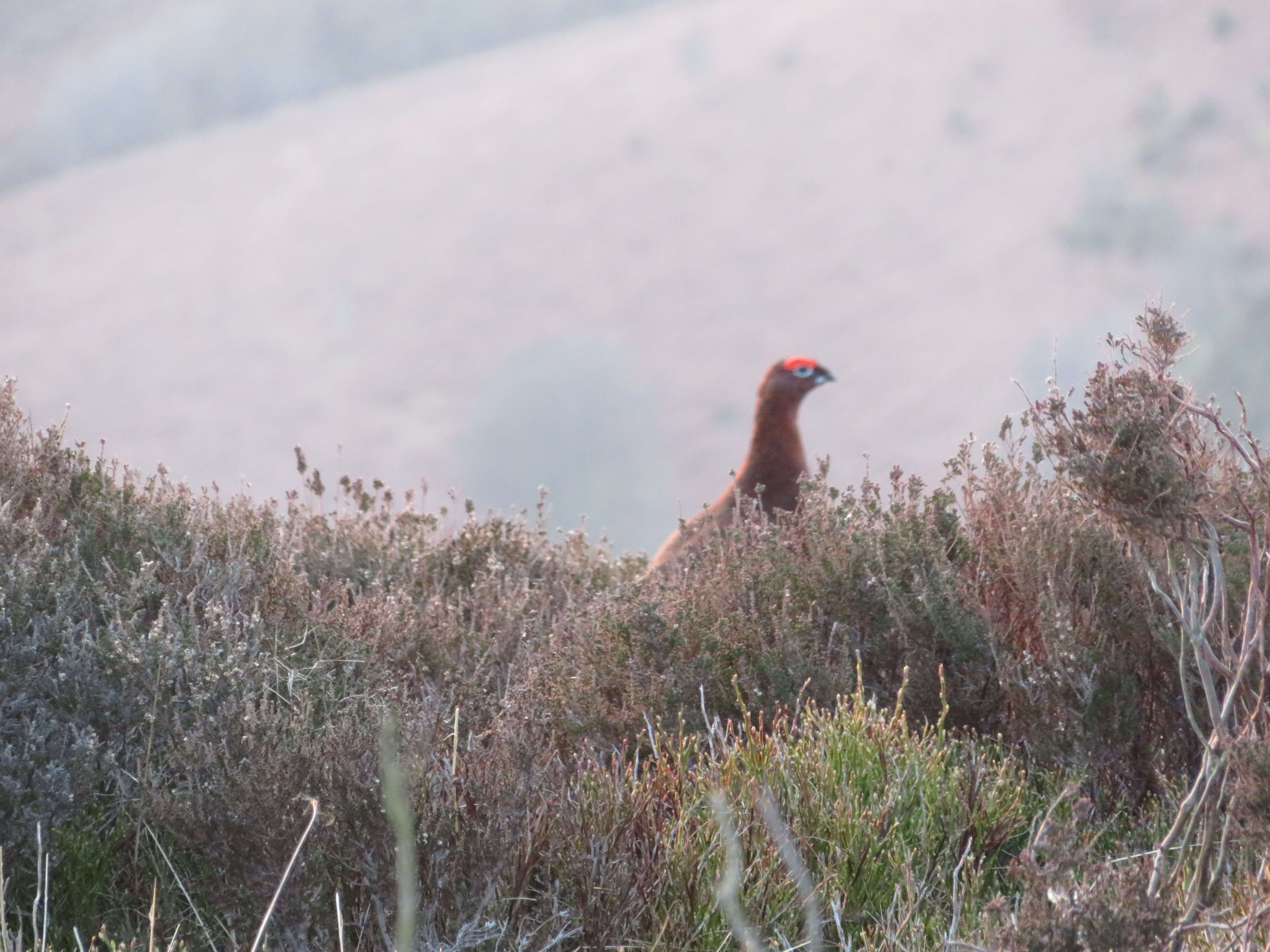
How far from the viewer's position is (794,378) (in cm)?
715

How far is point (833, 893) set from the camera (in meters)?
2.84

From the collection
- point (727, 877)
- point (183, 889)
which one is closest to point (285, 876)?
point (183, 889)

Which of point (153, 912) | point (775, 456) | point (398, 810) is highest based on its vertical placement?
point (775, 456)

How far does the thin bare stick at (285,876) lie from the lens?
219 cm

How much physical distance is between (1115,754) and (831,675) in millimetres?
888

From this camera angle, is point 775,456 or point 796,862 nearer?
point 796,862

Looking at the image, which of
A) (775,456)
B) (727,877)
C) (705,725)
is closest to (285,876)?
(727,877)

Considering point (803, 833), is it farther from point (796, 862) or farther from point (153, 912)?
point (153, 912)

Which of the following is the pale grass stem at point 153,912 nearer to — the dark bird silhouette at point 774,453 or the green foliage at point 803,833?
the green foliage at point 803,833

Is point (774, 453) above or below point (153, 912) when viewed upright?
above

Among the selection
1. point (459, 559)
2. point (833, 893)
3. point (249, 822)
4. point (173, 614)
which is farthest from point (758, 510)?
point (249, 822)

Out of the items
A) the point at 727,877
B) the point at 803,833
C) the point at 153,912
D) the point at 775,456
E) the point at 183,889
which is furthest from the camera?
the point at 775,456

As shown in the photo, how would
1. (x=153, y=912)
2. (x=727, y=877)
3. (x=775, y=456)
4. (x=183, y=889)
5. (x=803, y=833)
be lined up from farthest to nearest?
(x=775, y=456) → (x=803, y=833) → (x=183, y=889) → (x=153, y=912) → (x=727, y=877)

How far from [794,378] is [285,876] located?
5269 mm
